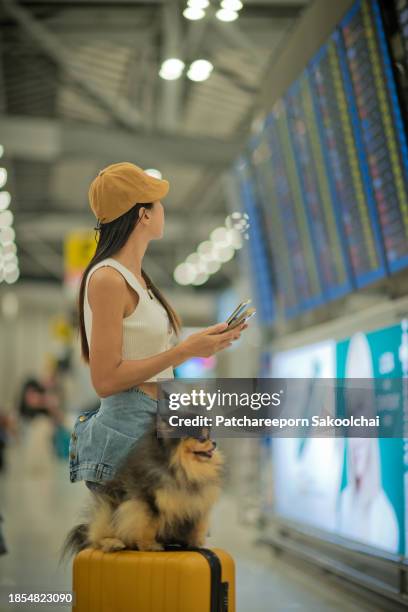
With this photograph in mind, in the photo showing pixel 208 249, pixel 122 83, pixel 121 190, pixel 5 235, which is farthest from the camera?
pixel 208 249

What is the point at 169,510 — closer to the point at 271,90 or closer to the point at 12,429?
the point at 271,90

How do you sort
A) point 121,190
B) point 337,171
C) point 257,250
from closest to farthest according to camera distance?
1. point 121,190
2. point 337,171
3. point 257,250

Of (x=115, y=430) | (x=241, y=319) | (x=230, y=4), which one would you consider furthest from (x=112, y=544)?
(x=230, y=4)

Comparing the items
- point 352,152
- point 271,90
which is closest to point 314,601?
point 352,152

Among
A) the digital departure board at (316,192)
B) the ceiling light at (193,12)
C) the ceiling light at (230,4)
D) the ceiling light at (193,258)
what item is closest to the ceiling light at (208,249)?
the ceiling light at (193,258)

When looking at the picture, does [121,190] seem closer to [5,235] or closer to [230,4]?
[230,4]

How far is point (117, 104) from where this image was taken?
31.0 feet

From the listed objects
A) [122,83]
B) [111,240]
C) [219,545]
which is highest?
[122,83]

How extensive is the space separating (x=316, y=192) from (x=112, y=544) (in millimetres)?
3078

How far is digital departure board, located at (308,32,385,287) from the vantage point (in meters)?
4.05

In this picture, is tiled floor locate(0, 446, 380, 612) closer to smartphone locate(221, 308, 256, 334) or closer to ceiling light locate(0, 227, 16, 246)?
smartphone locate(221, 308, 256, 334)

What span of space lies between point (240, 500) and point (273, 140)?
307 centimetres

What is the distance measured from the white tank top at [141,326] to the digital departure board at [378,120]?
175 centimetres

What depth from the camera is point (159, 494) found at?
2.09 meters
